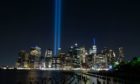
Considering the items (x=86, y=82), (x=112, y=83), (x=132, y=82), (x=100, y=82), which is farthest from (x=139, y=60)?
(x=132, y=82)

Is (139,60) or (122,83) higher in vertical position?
(139,60)

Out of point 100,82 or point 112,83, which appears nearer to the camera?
point 112,83

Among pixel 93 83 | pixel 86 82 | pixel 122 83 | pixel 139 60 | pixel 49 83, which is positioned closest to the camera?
pixel 122 83

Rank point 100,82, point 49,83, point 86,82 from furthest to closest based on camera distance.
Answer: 1. point 49,83
2. point 86,82
3. point 100,82

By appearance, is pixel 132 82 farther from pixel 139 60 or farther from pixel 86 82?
pixel 139 60

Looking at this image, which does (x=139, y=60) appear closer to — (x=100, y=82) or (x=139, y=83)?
(x=100, y=82)

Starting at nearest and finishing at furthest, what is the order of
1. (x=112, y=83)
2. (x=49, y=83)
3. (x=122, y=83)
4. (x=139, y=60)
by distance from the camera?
(x=122, y=83) → (x=112, y=83) → (x=139, y=60) → (x=49, y=83)

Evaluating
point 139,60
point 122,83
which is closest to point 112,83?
point 122,83

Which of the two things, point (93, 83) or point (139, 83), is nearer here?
point (139, 83)

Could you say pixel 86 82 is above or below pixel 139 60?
A: below
